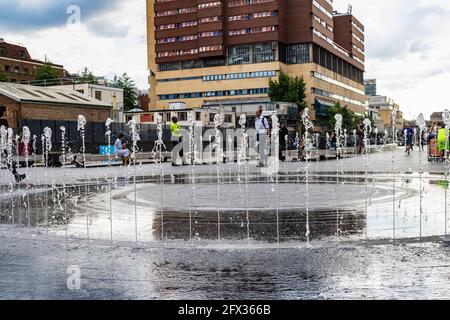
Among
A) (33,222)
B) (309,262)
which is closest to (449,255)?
(309,262)

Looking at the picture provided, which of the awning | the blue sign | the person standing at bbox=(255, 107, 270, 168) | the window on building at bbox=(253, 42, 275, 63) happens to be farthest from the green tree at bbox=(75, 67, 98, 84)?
the person standing at bbox=(255, 107, 270, 168)

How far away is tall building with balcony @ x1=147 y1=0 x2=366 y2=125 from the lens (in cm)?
9419

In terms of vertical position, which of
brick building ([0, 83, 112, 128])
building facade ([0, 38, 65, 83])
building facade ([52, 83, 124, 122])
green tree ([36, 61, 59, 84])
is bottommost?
brick building ([0, 83, 112, 128])

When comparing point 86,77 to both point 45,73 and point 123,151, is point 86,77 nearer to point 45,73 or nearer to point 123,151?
point 45,73

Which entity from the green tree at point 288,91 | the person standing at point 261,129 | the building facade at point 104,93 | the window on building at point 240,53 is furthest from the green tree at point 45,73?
the person standing at point 261,129

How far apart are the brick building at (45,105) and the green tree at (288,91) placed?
29331 mm

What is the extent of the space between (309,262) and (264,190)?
21.5 ft

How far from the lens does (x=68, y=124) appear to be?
34.4m

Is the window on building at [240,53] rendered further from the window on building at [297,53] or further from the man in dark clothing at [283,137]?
the man in dark clothing at [283,137]

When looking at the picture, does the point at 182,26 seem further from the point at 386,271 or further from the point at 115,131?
the point at 386,271

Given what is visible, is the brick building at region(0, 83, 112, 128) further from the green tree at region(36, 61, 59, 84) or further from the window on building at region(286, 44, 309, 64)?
the window on building at region(286, 44, 309, 64)

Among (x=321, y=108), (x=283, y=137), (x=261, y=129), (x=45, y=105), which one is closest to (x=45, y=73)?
(x=45, y=105)

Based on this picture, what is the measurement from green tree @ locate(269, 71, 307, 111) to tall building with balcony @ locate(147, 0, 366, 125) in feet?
56.0
